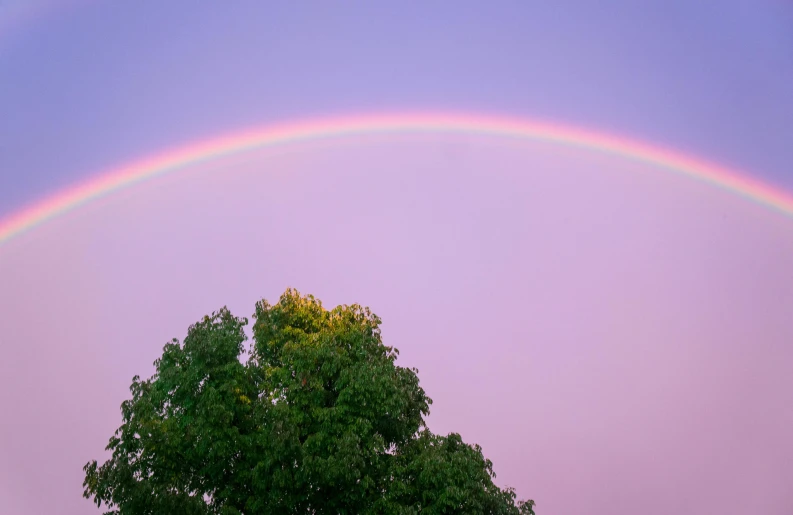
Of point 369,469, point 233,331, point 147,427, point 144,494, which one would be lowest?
point 144,494

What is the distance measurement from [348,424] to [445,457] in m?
2.88

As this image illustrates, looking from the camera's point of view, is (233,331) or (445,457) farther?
(233,331)

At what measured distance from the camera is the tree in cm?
2019

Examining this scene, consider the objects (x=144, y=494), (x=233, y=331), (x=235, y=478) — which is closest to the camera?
(x=144, y=494)

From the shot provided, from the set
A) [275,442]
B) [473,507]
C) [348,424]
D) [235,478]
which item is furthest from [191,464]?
[473,507]

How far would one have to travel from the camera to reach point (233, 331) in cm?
2294

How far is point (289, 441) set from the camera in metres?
20.4

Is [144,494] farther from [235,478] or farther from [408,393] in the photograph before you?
[408,393]

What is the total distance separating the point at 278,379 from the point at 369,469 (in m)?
3.74

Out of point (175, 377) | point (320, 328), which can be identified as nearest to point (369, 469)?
point (320, 328)

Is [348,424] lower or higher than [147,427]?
higher

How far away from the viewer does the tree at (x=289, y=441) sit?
2019 cm

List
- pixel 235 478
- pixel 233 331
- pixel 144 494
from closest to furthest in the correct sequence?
pixel 144 494, pixel 235 478, pixel 233 331

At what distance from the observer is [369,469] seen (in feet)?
68.8
